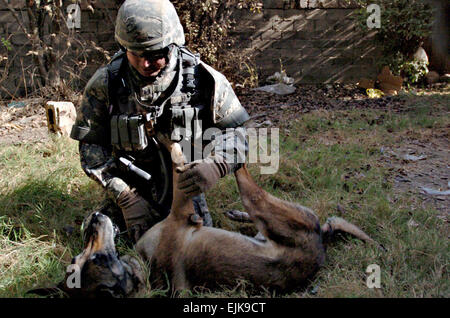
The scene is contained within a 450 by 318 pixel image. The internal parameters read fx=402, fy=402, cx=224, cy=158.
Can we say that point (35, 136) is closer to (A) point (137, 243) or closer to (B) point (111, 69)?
(B) point (111, 69)

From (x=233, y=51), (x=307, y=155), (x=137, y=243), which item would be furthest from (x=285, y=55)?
(x=137, y=243)

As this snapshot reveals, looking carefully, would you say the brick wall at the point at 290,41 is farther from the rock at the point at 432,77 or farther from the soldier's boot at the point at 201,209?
the soldier's boot at the point at 201,209

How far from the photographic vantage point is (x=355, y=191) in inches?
140

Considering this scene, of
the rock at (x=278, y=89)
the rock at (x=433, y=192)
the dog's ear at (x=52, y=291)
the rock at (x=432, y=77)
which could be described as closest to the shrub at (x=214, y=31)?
the rock at (x=278, y=89)

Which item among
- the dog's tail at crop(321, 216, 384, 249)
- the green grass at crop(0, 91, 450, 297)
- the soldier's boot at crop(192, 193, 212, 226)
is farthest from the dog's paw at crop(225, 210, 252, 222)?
the dog's tail at crop(321, 216, 384, 249)

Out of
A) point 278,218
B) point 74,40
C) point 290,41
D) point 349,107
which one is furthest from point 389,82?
point 278,218

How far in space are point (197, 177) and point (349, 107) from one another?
457 centimetres

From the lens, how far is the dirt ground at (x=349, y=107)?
3672mm

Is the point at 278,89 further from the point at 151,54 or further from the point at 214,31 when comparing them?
the point at 151,54

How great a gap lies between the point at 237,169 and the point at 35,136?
12.0 ft

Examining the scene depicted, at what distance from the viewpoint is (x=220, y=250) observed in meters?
2.30

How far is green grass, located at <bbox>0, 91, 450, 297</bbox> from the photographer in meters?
2.40

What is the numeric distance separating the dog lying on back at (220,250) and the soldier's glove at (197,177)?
0.15 ft

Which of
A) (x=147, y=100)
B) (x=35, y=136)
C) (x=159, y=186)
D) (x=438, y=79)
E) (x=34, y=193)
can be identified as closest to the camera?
(x=147, y=100)
